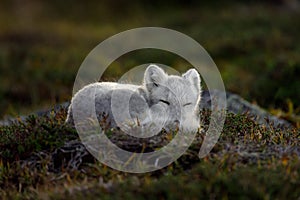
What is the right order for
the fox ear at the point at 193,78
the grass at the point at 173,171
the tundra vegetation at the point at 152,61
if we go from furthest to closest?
the fox ear at the point at 193,78 → the tundra vegetation at the point at 152,61 → the grass at the point at 173,171

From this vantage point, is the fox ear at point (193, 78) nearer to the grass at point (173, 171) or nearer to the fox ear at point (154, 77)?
the fox ear at point (154, 77)

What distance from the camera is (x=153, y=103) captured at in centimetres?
593

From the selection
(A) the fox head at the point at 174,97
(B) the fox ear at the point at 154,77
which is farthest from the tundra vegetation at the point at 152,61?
(B) the fox ear at the point at 154,77

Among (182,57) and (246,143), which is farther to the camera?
(182,57)

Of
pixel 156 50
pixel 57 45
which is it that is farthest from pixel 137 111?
pixel 57 45

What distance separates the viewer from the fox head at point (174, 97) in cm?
582

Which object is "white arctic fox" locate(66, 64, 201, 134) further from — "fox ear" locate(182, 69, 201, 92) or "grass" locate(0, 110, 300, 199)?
"grass" locate(0, 110, 300, 199)

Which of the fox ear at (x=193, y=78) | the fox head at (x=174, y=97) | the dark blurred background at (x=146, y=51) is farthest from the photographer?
the dark blurred background at (x=146, y=51)

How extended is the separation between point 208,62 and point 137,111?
32.1 feet

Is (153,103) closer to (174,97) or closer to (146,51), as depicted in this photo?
(174,97)

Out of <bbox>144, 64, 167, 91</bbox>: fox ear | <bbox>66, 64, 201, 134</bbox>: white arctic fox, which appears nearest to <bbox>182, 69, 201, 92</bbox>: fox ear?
<bbox>66, 64, 201, 134</bbox>: white arctic fox

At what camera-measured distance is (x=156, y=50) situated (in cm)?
1670

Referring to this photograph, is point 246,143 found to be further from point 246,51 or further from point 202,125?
point 246,51

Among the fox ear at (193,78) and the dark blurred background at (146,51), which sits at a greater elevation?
the dark blurred background at (146,51)
